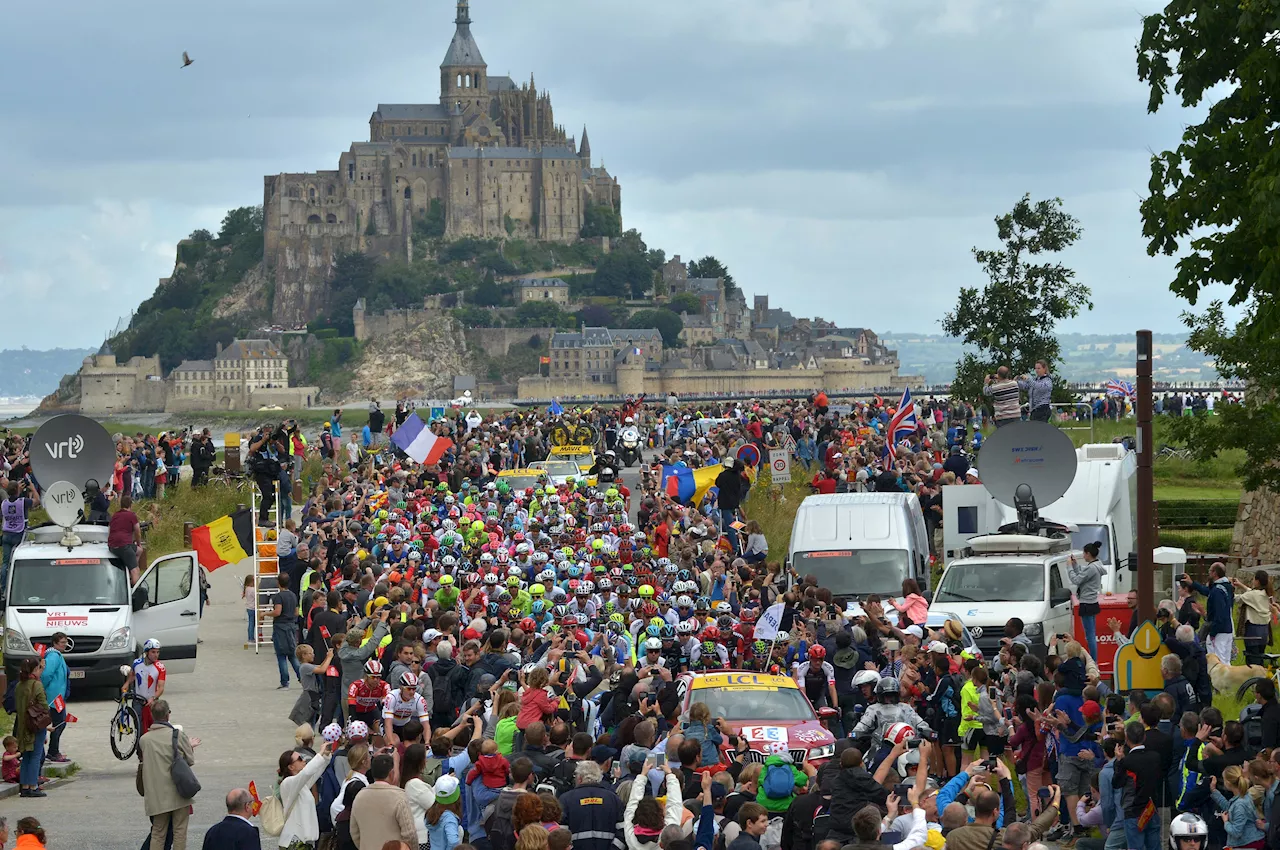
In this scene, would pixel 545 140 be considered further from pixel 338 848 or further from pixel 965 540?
pixel 338 848

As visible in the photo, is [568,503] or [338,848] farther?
[568,503]

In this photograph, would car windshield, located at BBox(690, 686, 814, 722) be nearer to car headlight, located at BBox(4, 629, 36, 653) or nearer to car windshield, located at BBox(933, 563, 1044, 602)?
car windshield, located at BBox(933, 563, 1044, 602)

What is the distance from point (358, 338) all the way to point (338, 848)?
550ft

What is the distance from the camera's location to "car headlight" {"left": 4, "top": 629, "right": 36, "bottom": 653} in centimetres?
2136

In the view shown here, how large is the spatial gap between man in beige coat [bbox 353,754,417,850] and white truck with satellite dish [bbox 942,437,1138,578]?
12.9m

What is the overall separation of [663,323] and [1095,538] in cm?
15678

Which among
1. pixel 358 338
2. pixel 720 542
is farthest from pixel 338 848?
pixel 358 338

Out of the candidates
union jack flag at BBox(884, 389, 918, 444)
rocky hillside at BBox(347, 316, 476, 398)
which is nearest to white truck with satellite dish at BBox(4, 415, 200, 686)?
union jack flag at BBox(884, 389, 918, 444)

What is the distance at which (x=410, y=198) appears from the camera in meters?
180

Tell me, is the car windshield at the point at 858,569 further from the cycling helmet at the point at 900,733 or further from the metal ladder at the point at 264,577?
the cycling helmet at the point at 900,733

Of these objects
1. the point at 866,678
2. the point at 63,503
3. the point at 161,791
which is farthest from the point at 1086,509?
the point at 161,791

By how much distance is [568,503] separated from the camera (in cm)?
2936

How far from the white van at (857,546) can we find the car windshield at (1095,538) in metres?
1.97

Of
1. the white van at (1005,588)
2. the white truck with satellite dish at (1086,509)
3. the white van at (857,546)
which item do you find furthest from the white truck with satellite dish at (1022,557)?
the white van at (857,546)
